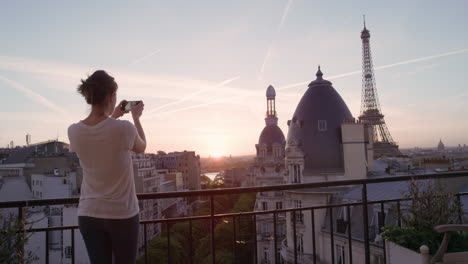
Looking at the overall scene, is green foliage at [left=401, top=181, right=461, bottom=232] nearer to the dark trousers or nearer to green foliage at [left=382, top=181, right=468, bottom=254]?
green foliage at [left=382, top=181, right=468, bottom=254]

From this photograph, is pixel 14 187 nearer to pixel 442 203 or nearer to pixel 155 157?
pixel 442 203

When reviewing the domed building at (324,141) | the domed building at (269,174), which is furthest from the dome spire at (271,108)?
the domed building at (324,141)

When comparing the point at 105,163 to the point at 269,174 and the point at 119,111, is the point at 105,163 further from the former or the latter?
the point at 269,174

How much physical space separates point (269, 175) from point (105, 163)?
40.2 metres

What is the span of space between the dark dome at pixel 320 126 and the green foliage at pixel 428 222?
82.2 ft

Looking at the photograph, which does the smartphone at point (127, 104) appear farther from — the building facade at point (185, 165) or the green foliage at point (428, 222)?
the building facade at point (185, 165)

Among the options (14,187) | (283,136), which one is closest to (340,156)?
(283,136)

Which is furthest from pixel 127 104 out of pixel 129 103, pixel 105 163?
pixel 105 163

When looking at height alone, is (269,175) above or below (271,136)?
below

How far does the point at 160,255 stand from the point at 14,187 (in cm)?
1964

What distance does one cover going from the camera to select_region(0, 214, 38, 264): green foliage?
3.43 m

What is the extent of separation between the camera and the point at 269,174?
4253cm

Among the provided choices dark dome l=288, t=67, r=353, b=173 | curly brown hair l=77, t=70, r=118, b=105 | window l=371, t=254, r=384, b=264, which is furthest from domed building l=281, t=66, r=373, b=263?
curly brown hair l=77, t=70, r=118, b=105

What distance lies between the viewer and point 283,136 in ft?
156
